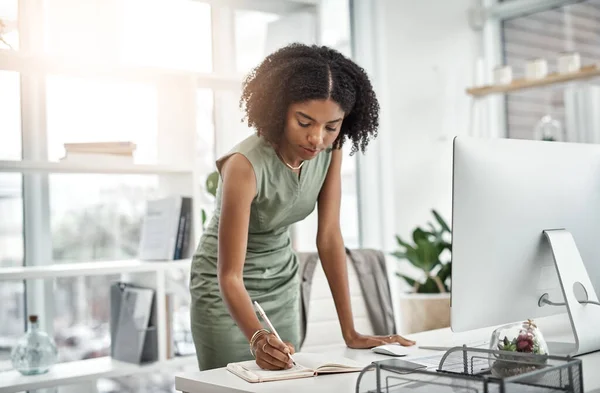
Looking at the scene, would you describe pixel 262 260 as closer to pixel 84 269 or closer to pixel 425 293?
pixel 84 269

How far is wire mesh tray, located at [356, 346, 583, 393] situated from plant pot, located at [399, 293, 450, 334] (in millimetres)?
2098

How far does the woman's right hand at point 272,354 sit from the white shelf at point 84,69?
168 cm

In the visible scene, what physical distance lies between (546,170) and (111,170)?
1794 millimetres

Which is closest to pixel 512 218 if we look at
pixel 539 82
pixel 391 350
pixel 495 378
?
pixel 391 350

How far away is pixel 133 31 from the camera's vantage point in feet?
10.8

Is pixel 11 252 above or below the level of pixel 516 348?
above

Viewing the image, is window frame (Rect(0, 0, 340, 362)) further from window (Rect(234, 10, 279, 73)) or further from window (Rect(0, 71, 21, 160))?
window (Rect(234, 10, 279, 73))

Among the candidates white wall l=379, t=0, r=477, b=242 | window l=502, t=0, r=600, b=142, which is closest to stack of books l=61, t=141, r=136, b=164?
white wall l=379, t=0, r=477, b=242

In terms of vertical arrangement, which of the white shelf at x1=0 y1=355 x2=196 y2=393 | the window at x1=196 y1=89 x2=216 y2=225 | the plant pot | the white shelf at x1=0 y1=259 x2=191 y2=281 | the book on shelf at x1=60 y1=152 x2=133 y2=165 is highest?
the window at x1=196 y1=89 x2=216 y2=225

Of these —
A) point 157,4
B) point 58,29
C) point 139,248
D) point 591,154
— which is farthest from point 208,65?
point 591,154

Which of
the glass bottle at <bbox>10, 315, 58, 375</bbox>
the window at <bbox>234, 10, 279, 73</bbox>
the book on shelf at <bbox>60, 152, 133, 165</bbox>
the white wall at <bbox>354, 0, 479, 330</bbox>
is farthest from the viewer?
the white wall at <bbox>354, 0, 479, 330</bbox>

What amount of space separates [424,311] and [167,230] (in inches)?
49.6

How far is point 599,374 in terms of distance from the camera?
137cm

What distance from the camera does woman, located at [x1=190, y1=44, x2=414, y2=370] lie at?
1678 millimetres
